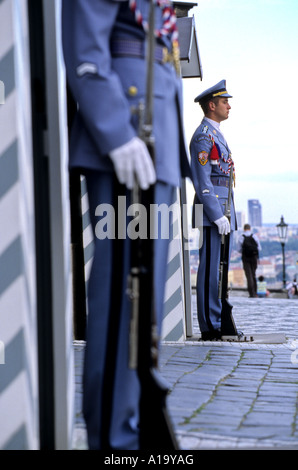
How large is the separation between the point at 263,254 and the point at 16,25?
1568cm

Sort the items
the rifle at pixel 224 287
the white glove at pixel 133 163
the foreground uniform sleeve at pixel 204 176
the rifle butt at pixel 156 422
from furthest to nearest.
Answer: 1. the rifle at pixel 224 287
2. the foreground uniform sleeve at pixel 204 176
3. the rifle butt at pixel 156 422
4. the white glove at pixel 133 163

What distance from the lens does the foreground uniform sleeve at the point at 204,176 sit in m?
6.26

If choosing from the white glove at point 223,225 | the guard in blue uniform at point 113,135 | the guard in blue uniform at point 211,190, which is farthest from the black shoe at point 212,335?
the guard in blue uniform at point 113,135

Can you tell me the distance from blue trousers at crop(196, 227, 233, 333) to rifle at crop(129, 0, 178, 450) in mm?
4212

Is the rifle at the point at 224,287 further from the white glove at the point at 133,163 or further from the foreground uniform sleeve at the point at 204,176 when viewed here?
the white glove at the point at 133,163

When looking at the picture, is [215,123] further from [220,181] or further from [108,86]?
[108,86]

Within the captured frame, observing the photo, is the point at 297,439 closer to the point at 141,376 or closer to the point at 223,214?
the point at 141,376

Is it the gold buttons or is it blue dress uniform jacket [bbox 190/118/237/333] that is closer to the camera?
the gold buttons

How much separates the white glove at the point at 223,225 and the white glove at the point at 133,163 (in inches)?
159

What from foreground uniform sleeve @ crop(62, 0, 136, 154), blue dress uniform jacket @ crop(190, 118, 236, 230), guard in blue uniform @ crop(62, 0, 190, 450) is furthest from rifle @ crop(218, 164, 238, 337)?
foreground uniform sleeve @ crop(62, 0, 136, 154)

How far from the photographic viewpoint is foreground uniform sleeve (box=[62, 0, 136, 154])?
2318 mm

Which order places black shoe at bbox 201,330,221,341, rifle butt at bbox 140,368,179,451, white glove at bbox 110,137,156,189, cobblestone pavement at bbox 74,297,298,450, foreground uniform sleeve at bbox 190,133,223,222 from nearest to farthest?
white glove at bbox 110,137,156,189 < rifle butt at bbox 140,368,179,451 < cobblestone pavement at bbox 74,297,298,450 < foreground uniform sleeve at bbox 190,133,223,222 < black shoe at bbox 201,330,221,341

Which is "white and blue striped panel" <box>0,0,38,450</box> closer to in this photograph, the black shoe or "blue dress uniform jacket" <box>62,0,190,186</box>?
"blue dress uniform jacket" <box>62,0,190,186</box>

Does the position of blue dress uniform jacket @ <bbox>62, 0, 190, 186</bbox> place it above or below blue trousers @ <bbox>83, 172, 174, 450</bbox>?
above
